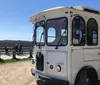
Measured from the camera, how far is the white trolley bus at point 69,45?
8.17 metres

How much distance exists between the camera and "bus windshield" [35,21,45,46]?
9.32 metres

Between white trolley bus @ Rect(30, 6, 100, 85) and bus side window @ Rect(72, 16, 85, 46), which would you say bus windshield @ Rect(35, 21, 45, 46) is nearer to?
white trolley bus @ Rect(30, 6, 100, 85)

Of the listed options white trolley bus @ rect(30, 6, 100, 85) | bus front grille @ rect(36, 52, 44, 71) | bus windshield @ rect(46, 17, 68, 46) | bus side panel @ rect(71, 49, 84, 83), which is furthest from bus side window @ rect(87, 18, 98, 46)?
bus front grille @ rect(36, 52, 44, 71)

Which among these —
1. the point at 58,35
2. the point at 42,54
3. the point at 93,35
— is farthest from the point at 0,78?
the point at 93,35

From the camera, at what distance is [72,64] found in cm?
819

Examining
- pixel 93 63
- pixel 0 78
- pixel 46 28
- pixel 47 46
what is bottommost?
pixel 0 78

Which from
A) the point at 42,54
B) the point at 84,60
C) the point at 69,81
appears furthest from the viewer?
the point at 42,54

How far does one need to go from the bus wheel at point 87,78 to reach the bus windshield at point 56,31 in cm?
132

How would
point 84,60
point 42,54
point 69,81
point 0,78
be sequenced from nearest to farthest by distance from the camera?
point 69,81 → point 84,60 → point 42,54 → point 0,78

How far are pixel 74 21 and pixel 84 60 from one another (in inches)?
58.0

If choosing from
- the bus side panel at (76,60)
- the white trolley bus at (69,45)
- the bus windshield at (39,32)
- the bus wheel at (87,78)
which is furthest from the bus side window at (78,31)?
the bus windshield at (39,32)

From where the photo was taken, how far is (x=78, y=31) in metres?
8.39

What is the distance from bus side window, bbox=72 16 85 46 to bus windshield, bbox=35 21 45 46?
1.44 meters

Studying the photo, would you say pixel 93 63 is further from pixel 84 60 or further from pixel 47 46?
pixel 47 46
